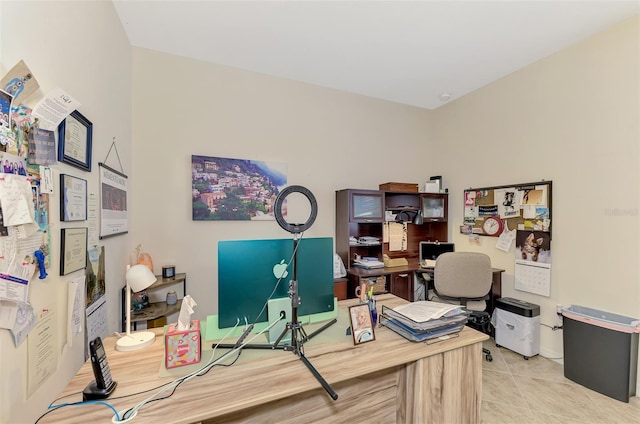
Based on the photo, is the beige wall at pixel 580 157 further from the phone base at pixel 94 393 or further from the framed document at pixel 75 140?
the framed document at pixel 75 140

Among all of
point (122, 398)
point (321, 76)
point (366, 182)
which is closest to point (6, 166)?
point (122, 398)

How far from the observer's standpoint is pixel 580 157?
2.45 meters

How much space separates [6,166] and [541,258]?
146 inches

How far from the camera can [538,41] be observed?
2424 mm

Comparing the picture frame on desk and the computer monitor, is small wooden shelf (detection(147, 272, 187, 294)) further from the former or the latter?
the computer monitor

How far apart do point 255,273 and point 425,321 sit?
82 centimetres

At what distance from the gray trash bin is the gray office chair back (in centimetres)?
64

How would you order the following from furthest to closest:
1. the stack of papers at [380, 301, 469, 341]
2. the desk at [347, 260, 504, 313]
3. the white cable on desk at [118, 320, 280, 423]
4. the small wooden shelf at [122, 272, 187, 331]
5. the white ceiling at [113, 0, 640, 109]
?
1. the desk at [347, 260, 504, 313]
2. the small wooden shelf at [122, 272, 187, 331]
3. the white ceiling at [113, 0, 640, 109]
4. the stack of papers at [380, 301, 469, 341]
5. the white cable on desk at [118, 320, 280, 423]

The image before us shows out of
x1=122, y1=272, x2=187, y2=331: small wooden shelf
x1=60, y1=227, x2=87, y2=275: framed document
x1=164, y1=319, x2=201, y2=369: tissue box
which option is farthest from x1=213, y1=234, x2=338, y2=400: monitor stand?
x1=122, y1=272, x2=187, y2=331: small wooden shelf

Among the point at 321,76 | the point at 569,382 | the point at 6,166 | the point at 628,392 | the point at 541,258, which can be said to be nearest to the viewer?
the point at 6,166

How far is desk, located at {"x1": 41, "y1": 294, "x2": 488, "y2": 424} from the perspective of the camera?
847 mm

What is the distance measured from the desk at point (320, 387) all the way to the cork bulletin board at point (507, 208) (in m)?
2.01

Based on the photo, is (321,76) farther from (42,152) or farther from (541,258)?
(541,258)

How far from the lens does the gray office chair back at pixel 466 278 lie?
260 centimetres
